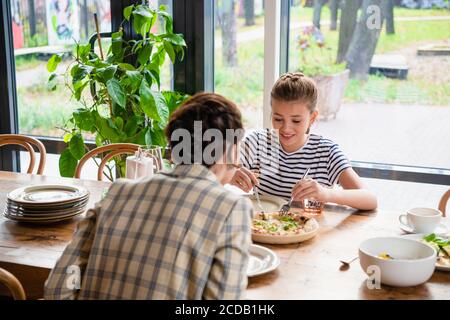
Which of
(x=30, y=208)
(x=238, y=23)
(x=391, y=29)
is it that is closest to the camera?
(x=30, y=208)

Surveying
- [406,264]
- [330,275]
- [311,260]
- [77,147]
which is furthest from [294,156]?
[77,147]

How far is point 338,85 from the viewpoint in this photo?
10.6ft

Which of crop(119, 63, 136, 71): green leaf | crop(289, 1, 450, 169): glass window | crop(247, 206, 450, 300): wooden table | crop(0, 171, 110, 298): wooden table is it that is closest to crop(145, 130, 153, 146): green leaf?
crop(119, 63, 136, 71): green leaf

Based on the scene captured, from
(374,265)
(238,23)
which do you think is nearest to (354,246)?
(374,265)

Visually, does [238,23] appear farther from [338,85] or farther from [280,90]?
[280,90]

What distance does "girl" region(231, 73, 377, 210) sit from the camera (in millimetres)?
2178

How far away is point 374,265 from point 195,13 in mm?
2283

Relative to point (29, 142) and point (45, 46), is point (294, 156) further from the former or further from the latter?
point (45, 46)

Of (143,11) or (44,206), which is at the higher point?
(143,11)

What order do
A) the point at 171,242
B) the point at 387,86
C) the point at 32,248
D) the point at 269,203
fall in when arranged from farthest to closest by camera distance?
the point at 387,86 → the point at 269,203 → the point at 32,248 → the point at 171,242

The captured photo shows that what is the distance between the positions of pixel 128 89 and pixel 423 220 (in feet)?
6.39

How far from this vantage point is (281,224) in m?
1.89

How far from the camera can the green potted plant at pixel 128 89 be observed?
3.18 m

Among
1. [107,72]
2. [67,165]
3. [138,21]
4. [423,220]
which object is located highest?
[138,21]
